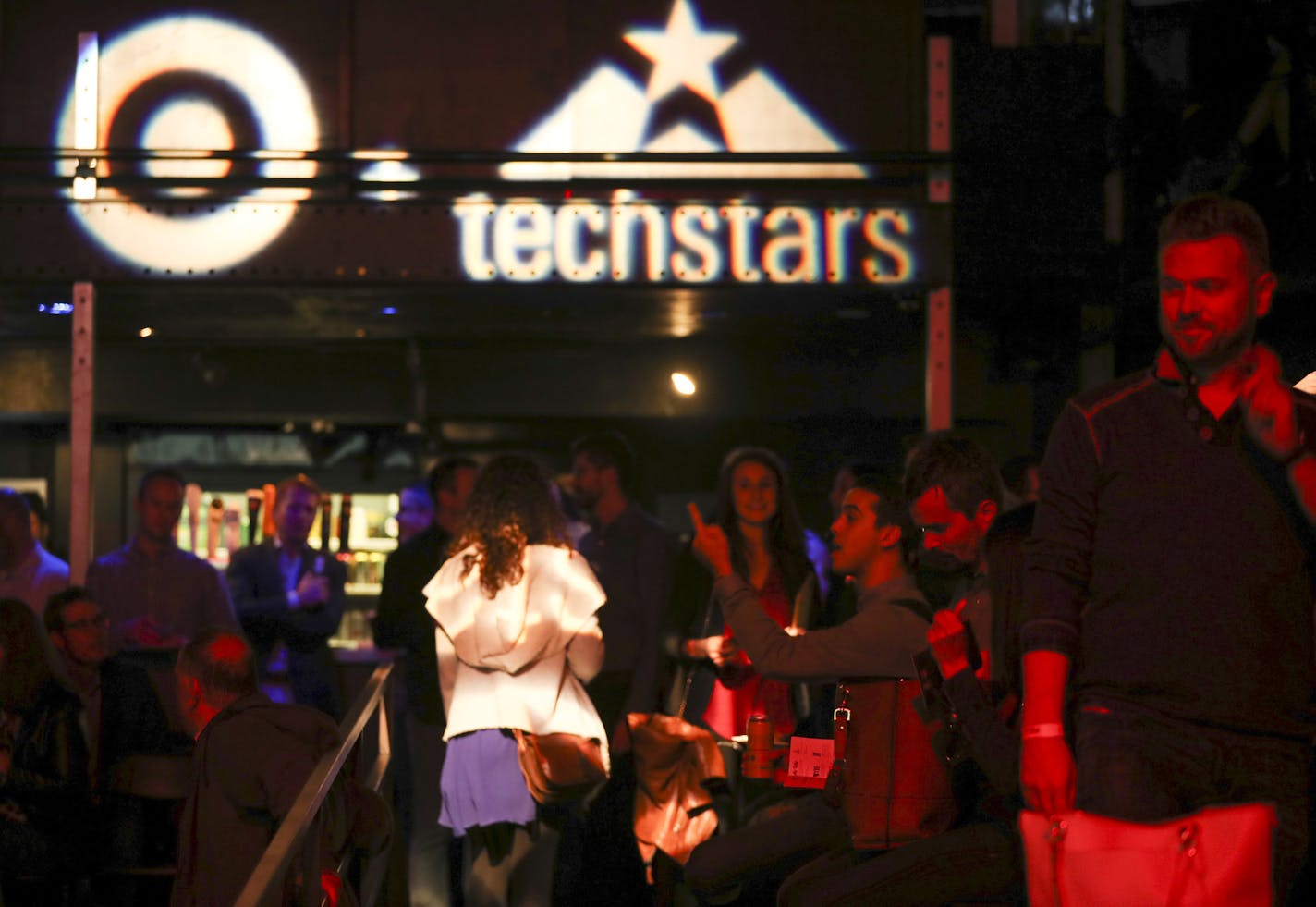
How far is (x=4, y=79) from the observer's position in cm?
744

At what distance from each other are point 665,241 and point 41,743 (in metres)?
3.46

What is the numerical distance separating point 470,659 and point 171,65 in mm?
3542

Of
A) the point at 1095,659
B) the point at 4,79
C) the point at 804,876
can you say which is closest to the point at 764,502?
the point at 804,876

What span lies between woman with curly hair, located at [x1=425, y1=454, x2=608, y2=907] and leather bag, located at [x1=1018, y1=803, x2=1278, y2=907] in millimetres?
3021

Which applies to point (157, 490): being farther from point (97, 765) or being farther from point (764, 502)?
point (764, 502)

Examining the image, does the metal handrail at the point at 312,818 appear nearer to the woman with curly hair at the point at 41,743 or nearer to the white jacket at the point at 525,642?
the white jacket at the point at 525,642

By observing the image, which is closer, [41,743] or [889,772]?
[889,772]

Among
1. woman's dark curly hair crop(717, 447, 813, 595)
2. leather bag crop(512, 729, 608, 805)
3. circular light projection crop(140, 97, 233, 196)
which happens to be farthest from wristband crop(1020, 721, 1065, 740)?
circular light projection crop(140, 97, 233, 196)

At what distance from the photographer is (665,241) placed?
7328 mm

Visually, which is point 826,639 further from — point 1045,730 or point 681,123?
point 681,123

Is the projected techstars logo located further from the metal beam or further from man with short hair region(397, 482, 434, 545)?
man with short hair region(397, 482, 434, 545)

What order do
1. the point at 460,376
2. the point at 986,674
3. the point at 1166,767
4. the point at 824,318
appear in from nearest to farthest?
1. the point at 1166,767
2. the point at 986,674
3. the point at 824,318
4. the point at 460,376

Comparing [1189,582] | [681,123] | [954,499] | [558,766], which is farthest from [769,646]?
[681,123]

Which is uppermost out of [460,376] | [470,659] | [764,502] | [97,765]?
[460,376]
